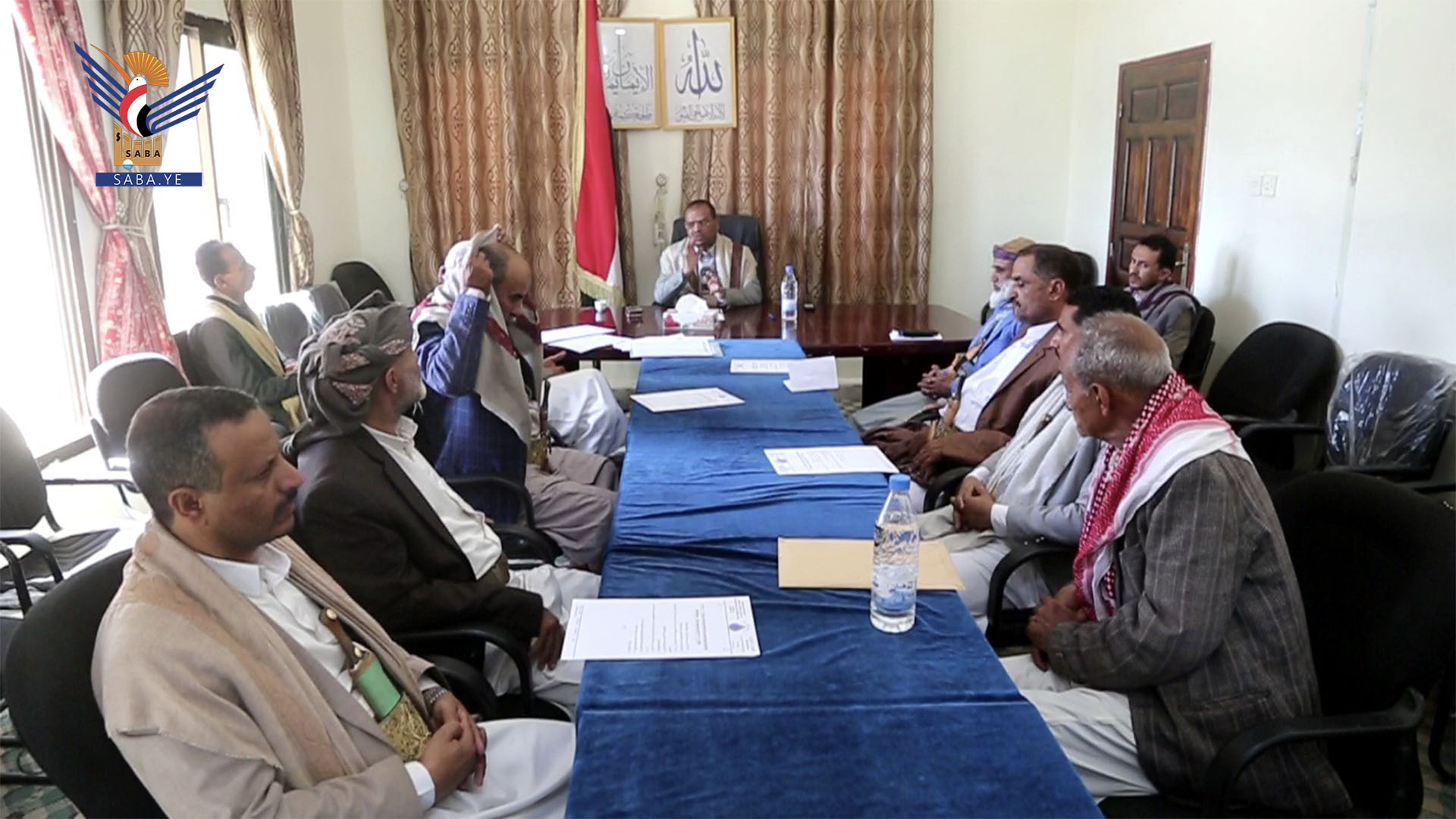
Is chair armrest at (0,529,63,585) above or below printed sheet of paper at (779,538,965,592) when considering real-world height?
below

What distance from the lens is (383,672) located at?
1.57 metres

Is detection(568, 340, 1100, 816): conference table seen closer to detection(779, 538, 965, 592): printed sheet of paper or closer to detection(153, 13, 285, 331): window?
detection(779, 538, 965, 592): printed sheet of paper

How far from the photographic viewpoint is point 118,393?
291cm

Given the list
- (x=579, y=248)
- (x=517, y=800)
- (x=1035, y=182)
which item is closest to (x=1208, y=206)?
(x=1035, y=182)

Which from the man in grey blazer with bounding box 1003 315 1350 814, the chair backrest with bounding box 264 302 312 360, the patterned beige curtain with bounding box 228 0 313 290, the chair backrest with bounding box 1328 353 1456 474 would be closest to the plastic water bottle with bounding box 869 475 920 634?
the man in grey blazer with bounding box 1003 315 1350 814

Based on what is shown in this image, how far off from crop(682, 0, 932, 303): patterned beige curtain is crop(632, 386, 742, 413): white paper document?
319cm

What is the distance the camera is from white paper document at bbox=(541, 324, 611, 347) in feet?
13.8

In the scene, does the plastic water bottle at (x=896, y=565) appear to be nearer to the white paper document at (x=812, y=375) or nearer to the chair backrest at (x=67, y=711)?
the chair backrest at (x=67, y=711)

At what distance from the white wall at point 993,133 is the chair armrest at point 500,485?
4.34 metres

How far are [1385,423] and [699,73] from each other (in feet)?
13.8

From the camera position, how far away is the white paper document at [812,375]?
10.5ft

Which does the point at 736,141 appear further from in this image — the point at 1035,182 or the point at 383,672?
the point at 383,672

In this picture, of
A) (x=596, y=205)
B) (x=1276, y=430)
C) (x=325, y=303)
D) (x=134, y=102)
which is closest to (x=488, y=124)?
(x=596, y=205)

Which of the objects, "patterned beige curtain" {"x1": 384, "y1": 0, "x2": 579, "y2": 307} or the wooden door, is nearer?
the wooden door
